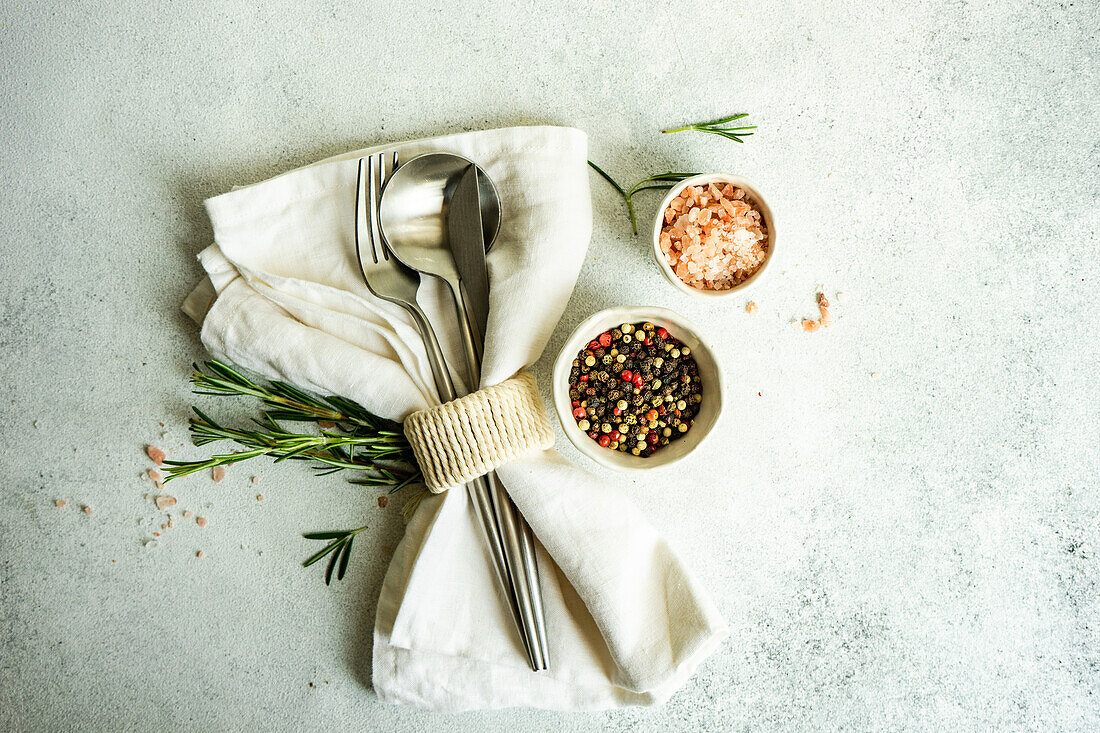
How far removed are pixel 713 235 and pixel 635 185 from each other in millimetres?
176

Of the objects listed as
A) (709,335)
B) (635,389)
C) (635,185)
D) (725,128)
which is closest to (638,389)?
(635,389)

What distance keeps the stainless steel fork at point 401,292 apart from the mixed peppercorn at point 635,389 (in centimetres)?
17

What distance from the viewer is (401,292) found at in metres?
0.90

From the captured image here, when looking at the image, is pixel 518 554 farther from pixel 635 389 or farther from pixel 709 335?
pixel 709 335

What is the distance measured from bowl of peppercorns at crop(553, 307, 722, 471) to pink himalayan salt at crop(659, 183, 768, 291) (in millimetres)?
79

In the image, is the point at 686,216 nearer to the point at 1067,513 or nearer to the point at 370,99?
the point at 370,99

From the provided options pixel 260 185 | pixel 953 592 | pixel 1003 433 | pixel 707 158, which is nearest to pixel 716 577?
pixel 953 592

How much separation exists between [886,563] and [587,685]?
1.57ft

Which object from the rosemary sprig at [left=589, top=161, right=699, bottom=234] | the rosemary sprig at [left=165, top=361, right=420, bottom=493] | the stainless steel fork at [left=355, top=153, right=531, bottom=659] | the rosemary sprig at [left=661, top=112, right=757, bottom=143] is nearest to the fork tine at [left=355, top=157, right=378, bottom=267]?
the stainless steel fork at [left=355, top=153, right=531, bottom=659]

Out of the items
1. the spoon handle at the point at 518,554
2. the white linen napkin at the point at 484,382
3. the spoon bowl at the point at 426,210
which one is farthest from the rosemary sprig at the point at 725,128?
the spoon handle at the point at 518,554

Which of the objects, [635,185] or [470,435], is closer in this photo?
[470,435]

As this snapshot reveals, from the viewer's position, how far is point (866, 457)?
0.99 metres

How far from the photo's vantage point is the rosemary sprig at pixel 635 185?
0.96 meters

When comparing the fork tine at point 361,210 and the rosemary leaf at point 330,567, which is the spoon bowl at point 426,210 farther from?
the rosemary leaf at point 330,567
